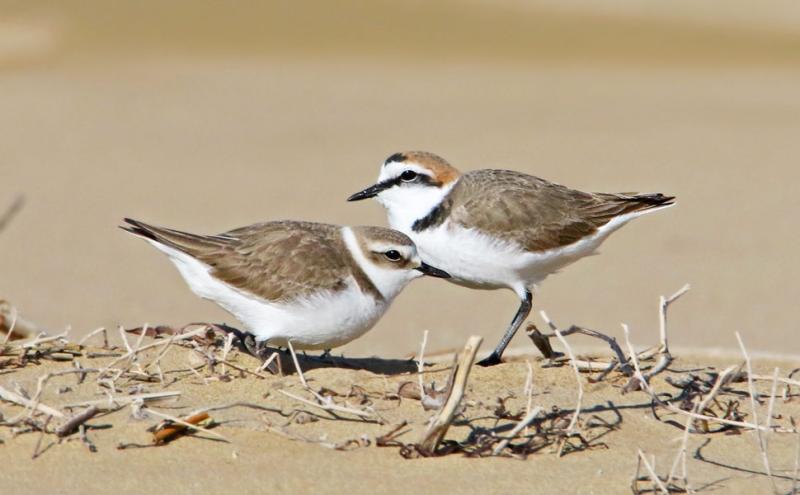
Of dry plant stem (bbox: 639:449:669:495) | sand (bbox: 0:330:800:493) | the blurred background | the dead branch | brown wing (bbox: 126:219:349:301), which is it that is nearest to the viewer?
dry plant stem (bbox: 639:449:669:495)

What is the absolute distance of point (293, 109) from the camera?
17.9 metres

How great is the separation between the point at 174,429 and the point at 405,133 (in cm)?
1219

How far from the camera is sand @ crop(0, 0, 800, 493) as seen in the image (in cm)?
449

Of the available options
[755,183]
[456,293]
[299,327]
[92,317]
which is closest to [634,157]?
[755,183]

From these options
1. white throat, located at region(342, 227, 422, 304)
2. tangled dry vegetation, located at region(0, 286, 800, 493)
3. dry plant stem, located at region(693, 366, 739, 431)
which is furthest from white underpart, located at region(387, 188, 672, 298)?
dry plant stem, located at region(693, 366, 739, 431)

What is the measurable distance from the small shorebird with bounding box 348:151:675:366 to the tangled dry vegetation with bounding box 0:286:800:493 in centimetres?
113

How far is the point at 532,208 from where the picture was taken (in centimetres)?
714

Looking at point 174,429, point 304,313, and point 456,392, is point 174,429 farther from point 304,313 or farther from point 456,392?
point 304,313

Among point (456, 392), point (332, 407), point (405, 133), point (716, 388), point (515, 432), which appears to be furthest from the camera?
point (405, 133)

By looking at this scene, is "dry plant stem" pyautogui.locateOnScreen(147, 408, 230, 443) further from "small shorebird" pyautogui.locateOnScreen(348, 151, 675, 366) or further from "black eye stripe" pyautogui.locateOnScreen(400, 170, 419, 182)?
"black eye stripe" pyautogui.locateOnScreen(400, 170, 419, 182)

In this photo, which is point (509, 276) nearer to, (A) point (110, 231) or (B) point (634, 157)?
(A) point (110, 231)

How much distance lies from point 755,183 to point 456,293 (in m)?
4.49

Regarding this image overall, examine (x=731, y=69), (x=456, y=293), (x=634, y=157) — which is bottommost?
(x=456, y=293)

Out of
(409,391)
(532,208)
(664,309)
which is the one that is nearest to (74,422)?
(409,391)
